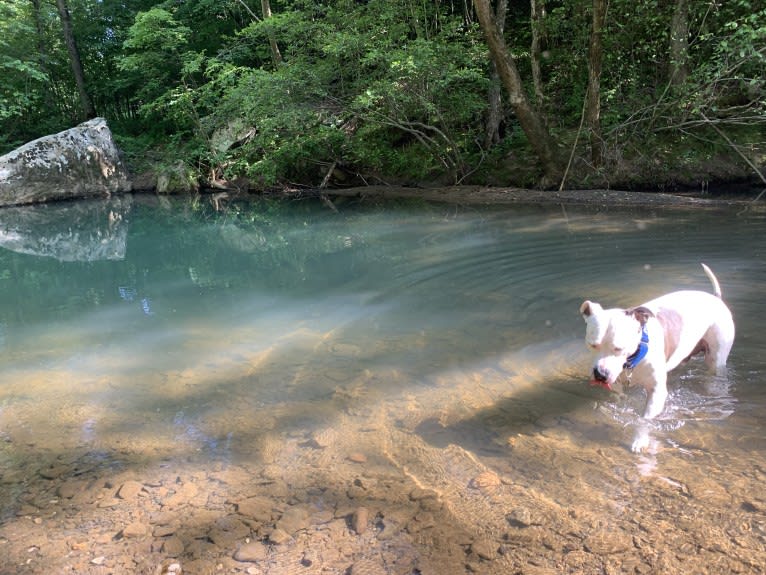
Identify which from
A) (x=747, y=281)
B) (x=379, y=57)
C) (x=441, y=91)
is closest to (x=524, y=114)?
(x=441, y=91)

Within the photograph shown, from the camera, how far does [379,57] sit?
13750 millimetres

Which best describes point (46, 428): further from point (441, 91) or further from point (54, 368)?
point (441, 91)

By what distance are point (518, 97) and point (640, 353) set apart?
12.0 meters

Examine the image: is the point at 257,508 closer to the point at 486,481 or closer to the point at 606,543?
the point at 486,481

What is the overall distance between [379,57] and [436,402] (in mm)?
11474

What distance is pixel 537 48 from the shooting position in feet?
53.4

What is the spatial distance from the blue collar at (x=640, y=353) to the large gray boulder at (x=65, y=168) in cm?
2458

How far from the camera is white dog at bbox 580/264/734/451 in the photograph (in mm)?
3092

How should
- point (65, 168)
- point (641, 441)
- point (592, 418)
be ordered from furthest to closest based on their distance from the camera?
point (65, 168)
point (592, 418)
point (641, 441)

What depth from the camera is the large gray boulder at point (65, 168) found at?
21.7 meters

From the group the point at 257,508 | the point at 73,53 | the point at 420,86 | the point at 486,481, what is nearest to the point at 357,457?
the point at 257,508

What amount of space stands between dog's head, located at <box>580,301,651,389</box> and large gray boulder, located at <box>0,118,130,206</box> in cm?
2448

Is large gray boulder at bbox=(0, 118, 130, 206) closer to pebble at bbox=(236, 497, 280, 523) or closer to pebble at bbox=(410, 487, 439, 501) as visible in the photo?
pebble at bbox=(236, 497, 280, 523)

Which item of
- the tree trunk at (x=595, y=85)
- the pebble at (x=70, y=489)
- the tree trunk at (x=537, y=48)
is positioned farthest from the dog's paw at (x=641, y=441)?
the tree trunk at (x=537, y=48)
